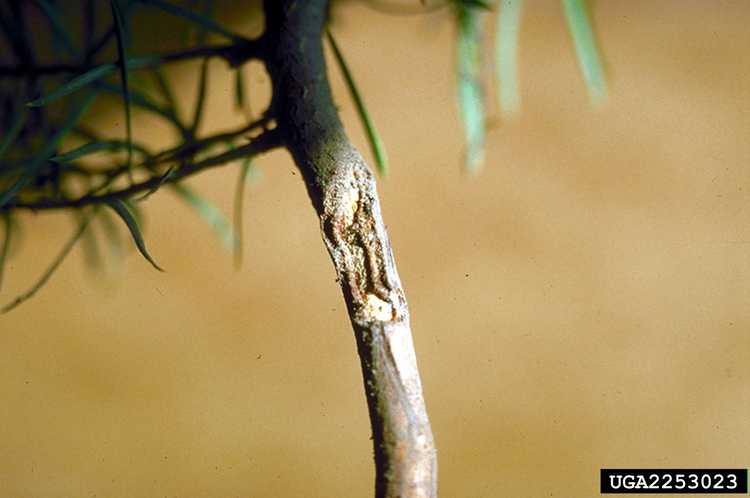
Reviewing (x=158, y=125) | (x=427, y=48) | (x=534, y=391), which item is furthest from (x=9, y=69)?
(x=534, y=391)

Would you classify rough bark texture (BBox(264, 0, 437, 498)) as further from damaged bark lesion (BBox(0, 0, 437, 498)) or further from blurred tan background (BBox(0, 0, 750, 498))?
blurred tan background (BBox(0, 0, 750, 498))

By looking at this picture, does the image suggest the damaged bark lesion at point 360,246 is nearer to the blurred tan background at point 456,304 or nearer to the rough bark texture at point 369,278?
the rough bark texture at point 369,278

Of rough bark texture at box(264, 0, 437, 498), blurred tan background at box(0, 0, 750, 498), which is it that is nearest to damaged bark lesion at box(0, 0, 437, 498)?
rough bark texture at box(264, 0, 437, 498)

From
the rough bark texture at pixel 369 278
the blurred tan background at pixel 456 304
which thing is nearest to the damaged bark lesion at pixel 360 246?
the rough bark texture at pixel 369 278

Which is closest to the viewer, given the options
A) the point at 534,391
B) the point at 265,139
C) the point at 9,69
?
the point at 265,139

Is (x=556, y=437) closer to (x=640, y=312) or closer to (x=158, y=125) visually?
(x=640, y=312)
